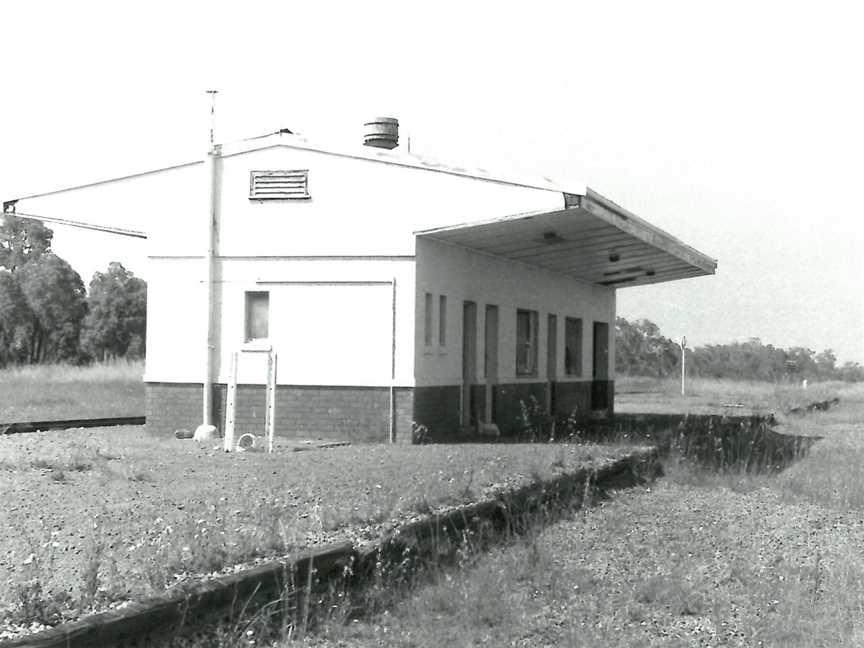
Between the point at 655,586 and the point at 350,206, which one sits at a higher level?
the point at 350,206

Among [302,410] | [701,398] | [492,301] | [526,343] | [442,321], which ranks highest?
[492,301]

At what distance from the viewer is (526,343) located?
87.6ft

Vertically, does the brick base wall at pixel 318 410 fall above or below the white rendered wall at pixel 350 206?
below

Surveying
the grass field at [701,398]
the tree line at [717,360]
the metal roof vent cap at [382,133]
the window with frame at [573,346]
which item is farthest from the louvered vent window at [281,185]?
the tree line at [717,360]

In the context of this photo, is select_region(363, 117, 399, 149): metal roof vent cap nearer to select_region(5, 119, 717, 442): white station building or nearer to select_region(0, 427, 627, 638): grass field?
select_region(5, 119, 717, 442): white station building

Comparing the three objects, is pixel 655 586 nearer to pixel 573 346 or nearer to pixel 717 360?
pixel 573 346

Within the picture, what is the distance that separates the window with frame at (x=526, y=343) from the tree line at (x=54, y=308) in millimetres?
41318

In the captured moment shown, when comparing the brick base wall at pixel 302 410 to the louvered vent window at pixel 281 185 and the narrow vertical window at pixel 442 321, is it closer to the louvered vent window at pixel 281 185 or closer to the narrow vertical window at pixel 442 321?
the narrow vertical window at pixel 442 321

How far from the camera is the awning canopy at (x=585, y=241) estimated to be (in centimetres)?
1953

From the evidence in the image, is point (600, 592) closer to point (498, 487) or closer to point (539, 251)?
point (498, 487)

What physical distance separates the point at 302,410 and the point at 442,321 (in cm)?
294

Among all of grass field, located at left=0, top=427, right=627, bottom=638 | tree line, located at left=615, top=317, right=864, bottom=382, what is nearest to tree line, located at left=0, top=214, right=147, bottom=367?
tree line, located at left=615, top=317, right=864, bottom=382

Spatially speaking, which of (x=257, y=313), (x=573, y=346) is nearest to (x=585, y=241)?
(x=257, y=313)

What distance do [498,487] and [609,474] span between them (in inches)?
152
